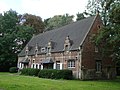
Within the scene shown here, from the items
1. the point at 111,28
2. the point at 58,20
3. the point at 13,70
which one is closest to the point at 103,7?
the point at 111,28

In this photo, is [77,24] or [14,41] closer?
[77,24]

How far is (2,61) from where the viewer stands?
5778cm

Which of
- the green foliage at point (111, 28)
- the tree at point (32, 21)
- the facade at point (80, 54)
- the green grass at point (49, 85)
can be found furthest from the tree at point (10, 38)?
the green grass at point (49, 85)

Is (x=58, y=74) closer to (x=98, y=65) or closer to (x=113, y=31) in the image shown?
(x=98, y=65)

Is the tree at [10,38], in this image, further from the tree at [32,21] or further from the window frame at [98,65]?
the window frame at [98,65]

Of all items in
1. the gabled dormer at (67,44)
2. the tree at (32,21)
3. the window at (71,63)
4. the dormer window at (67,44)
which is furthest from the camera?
the tree at (32,21)

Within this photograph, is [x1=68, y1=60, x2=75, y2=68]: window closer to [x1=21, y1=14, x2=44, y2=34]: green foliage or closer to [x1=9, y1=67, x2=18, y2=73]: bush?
[x1=9, y1=67, x2=18, y2=73]: bush

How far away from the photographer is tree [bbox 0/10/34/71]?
58.6 meters

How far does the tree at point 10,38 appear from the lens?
5859 centimetres

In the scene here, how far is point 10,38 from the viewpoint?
194ft

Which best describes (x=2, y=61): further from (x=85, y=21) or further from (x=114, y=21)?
(x=114, y=21)

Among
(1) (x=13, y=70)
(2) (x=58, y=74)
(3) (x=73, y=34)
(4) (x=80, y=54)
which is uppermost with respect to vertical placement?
(3) (x=73, y=34)

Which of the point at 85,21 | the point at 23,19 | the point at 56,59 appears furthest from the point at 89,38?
the point at 23,19

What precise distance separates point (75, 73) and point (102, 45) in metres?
6.13
